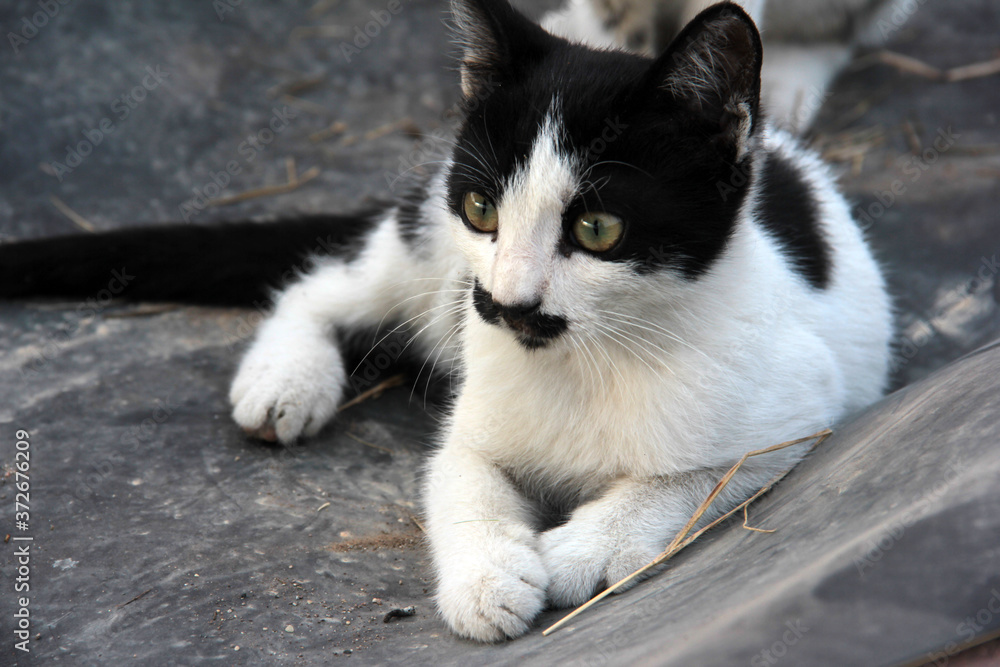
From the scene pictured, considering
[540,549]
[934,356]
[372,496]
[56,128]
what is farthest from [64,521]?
[934,356]

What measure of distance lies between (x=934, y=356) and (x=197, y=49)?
4106mm

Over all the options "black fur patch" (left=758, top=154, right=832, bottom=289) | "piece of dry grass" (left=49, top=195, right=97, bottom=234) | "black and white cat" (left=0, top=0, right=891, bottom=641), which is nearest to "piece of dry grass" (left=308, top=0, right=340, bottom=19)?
"piece of dry grass" (left=49, top=195, right=97, bottom=234)

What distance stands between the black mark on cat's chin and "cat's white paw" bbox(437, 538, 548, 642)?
1.52ft

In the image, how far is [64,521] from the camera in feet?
Result: 6.86

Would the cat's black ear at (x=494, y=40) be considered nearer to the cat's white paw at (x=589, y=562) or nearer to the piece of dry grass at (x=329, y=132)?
the cat's white paw at (x=589, y=562)

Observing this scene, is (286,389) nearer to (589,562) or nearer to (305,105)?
(589,562)

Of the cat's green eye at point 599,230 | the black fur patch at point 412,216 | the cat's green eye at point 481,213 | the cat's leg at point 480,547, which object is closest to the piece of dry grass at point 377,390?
the black fur patch at point 412,216

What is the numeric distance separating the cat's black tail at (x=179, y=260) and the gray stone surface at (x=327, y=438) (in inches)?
4.4

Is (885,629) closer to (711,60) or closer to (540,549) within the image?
(540,549)

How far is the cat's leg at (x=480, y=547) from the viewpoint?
1.68m

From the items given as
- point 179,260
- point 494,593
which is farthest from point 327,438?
point 494,593

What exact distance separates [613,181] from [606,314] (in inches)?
11.1

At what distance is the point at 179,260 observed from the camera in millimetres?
2943

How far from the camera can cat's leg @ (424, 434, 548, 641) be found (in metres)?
1.68
